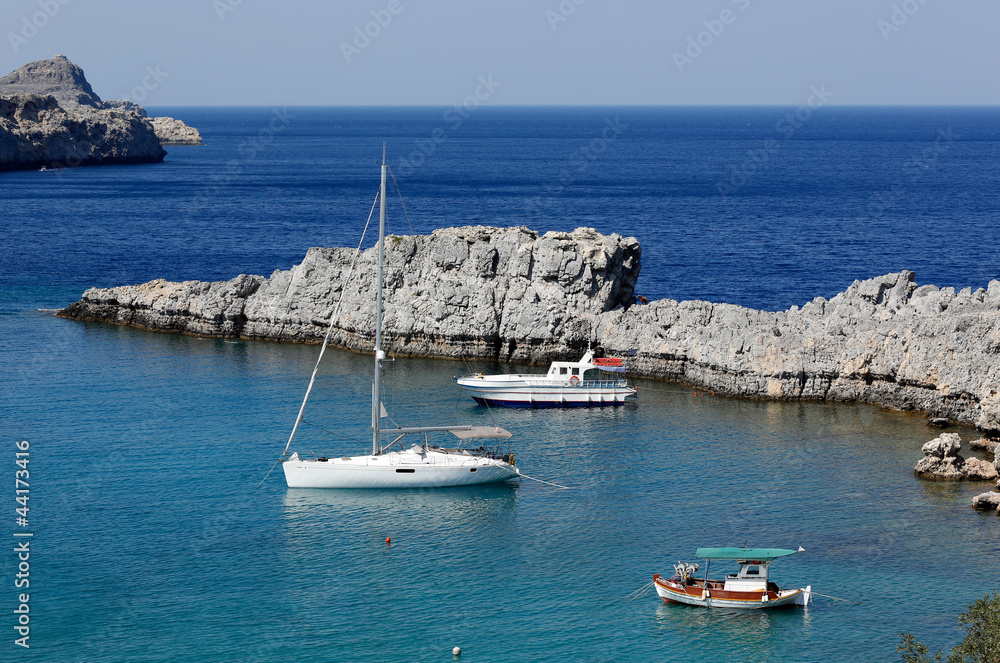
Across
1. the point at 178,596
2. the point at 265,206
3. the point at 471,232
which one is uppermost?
the point at 265,206

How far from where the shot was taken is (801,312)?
64438mm

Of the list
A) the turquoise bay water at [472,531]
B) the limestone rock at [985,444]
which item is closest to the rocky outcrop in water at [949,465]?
the turquoise bay water at [472,531]

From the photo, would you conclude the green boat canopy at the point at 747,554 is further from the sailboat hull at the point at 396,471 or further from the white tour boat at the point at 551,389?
the white tour boat at the point at 551,389

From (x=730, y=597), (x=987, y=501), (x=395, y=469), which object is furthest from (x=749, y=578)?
(x=395, y=469)

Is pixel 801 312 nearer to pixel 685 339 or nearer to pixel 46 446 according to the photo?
pixel 685 339

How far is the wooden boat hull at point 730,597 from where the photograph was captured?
33438mm

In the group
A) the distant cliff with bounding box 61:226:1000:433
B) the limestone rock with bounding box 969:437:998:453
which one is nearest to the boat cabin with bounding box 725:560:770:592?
the limestone rock with bounding box 969:437:998:453

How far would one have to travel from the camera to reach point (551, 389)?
58.5 metres

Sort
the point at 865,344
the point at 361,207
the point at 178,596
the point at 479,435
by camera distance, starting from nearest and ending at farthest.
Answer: the point at 178,596, the point at 479,435, the point at 865,344, the point at 361,207

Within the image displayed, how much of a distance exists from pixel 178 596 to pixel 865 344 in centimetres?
3895

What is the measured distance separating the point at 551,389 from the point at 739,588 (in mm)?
25788

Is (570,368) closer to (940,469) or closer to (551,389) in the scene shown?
(551,389)

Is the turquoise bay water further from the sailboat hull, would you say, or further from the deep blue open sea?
the sailboat hull

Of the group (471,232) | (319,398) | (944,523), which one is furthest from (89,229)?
(944,523)
